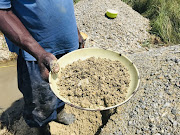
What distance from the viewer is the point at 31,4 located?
4.33 ft

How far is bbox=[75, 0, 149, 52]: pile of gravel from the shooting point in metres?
Result: 4.27

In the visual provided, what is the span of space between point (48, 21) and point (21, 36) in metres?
0.26

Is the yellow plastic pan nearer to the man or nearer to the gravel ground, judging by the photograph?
the man

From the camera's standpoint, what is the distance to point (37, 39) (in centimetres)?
154

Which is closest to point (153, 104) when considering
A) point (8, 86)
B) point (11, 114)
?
point (11, 114)

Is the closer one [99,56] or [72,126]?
[99,56]

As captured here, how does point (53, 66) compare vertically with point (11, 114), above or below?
above

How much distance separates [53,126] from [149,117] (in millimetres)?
1475

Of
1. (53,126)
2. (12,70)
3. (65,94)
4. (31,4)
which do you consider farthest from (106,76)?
(12,70)

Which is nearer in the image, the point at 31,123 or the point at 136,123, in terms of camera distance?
the point at 136,123

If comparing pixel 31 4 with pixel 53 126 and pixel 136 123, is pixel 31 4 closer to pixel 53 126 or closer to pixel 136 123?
pixel 136 123

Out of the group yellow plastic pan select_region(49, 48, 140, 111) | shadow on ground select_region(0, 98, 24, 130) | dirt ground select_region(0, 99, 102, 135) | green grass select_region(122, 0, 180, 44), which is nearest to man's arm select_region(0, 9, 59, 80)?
yellow plastic pan select_region(49, 48, 140, 111)

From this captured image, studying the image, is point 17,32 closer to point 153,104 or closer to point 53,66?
point 53,66

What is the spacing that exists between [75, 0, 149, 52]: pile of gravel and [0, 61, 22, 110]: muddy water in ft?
6.11
